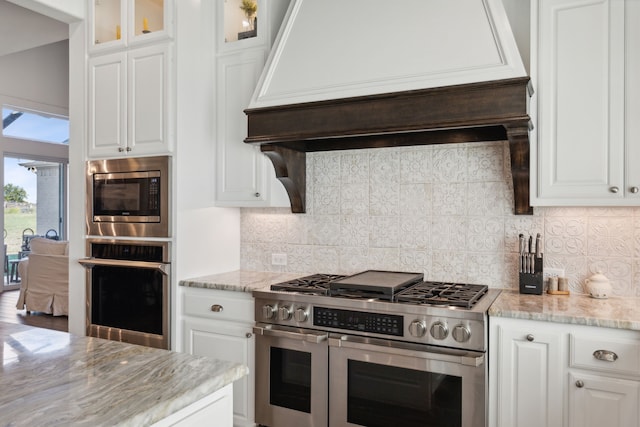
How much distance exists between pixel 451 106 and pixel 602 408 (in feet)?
4.82

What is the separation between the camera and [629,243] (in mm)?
2434

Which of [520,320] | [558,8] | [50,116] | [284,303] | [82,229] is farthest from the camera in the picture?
[50,116]

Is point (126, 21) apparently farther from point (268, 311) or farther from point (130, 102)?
point (268, 311)

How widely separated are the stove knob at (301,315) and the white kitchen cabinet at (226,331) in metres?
0.33

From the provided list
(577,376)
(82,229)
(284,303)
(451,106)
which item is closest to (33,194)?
(82,229)

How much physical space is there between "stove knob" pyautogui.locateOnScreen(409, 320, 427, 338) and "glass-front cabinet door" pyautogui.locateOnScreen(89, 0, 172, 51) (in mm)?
2246

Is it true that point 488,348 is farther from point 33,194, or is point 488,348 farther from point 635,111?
point 33,194

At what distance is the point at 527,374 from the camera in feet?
6.86

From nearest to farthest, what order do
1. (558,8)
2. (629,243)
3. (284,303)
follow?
(558,8) → (629,243) → (284,303)

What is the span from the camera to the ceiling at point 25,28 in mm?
4363

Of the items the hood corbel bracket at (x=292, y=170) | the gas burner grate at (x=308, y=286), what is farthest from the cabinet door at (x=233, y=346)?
the hood corbel bracket at (x=292, y=170)

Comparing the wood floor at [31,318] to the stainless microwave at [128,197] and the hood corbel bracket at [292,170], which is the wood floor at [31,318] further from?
the hood corbel bracket at [292,170]

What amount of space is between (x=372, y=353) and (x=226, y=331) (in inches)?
37.9

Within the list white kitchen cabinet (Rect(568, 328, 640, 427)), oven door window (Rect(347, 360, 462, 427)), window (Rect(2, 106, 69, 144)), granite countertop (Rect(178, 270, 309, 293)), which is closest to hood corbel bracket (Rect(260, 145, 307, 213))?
granite countertop (Rect(178, 270, 309, 293))
